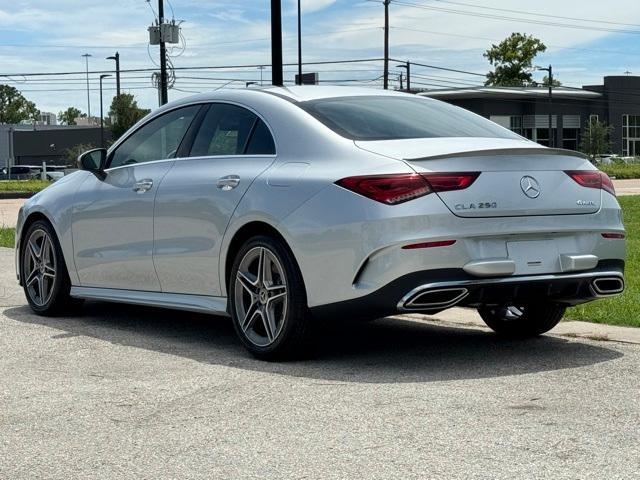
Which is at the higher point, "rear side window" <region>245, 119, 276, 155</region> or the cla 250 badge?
"rear side window" <region>245, 119, 276, 155</region>

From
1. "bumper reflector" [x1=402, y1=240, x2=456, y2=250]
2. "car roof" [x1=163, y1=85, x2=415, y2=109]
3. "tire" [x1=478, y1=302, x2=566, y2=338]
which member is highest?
"car roof" [x1=163, y1=85, x2=415, y2=109]

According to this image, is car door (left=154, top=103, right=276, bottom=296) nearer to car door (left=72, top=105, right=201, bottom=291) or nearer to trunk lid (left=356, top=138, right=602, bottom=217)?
car door (left=72, top=105, right=201, bottom=291)

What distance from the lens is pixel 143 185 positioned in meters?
7.40

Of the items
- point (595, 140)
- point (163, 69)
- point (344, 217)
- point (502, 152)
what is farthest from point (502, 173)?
point (595, 140)

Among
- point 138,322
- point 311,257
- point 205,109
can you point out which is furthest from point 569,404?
point 138,322

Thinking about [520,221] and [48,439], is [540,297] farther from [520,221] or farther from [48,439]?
[48,439]

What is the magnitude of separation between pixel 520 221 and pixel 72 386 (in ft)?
8.16

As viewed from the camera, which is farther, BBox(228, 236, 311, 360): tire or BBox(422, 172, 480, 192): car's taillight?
BBox(228, 236, 311, 360): tire

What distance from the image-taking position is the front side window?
7.45m

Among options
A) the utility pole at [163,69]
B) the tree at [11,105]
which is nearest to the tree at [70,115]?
the tree at [11,105]

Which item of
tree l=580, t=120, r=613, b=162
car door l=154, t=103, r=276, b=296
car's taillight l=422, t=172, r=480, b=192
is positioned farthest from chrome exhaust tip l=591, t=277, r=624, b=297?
tree l=580, t=120, r=613, b=162

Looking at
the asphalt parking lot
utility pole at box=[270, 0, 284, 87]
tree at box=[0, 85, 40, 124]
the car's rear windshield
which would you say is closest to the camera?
the asphalt parking lot

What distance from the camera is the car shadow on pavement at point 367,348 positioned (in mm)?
6004

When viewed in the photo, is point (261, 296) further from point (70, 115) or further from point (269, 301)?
point (70, 115)
